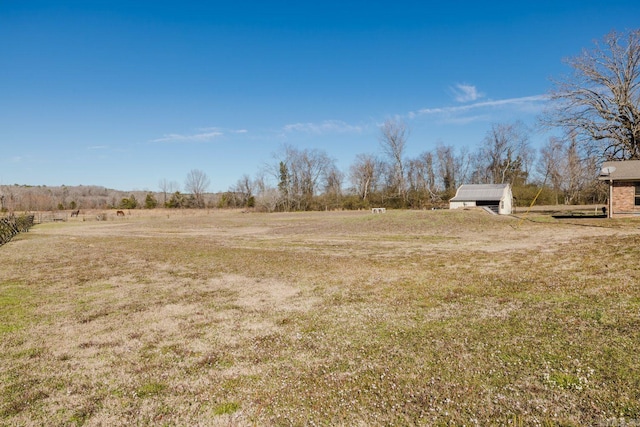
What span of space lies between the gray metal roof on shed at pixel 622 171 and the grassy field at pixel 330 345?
1649cm

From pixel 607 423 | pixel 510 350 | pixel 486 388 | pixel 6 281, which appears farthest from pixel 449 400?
pixel 6 281

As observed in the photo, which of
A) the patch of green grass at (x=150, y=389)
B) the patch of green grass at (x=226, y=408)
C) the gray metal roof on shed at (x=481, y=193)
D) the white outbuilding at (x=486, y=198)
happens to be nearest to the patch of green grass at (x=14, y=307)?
the patch of green grass at (x=150, y=389)

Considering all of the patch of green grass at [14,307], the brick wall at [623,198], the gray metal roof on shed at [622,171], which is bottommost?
the patch of green grass at [14,307]

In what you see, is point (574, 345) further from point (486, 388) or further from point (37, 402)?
point (37, 402)

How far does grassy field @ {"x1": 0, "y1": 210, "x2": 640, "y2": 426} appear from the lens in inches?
140

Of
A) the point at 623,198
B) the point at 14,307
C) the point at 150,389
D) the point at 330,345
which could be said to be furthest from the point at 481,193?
the point at 150,389

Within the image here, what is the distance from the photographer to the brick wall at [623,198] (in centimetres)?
2305

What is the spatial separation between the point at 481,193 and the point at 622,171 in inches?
691

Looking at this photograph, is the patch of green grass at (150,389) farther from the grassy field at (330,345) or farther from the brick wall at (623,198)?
the brick wall at (623,198)

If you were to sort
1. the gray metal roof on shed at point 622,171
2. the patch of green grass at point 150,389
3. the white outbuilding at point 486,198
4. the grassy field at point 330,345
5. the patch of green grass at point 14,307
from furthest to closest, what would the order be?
the white outbuilding at point 486,198 → the gray metal roof on shed at point 622,171 → the patch of green grass at point 14,307 → the patch of green grass at point 150,389 → the grassy field at point 330,345

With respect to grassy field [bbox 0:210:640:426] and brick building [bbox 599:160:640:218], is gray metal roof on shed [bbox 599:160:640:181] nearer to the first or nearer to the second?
brick building [bbox 599:160:640:218]

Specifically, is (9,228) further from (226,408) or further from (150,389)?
(226,408)

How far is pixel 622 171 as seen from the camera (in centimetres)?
2381

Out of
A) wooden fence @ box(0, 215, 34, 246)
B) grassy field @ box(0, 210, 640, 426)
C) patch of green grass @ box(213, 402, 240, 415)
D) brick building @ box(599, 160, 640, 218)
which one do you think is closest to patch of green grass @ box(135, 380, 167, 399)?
grassy field @ box(0, 210, 640, 426)
